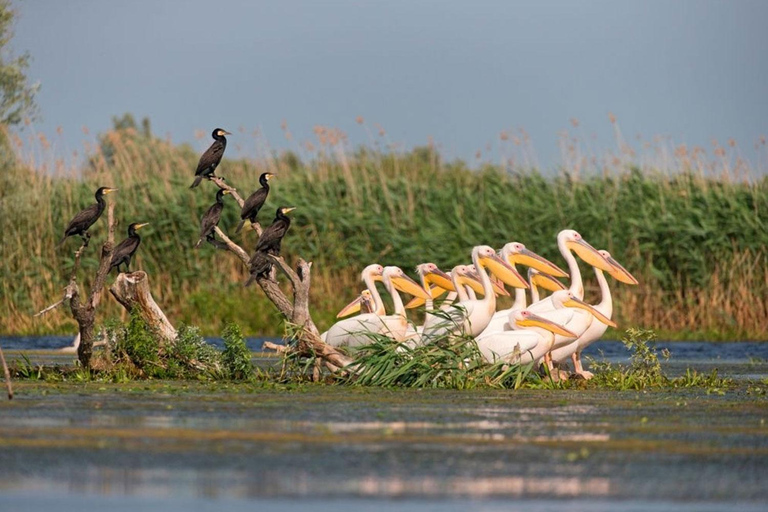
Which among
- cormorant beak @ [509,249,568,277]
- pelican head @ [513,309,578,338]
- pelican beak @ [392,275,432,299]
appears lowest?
pelican head @ [513,309,578,338]

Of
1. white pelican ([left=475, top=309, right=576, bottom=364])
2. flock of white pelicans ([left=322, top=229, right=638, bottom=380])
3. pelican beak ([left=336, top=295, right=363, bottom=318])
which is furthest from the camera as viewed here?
pelican beak ([left=336, top=295, right=363, bottom=318])

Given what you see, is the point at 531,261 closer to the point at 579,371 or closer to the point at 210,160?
the point at 579,371

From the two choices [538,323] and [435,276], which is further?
[435,276]

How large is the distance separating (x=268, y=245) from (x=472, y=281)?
305 cm

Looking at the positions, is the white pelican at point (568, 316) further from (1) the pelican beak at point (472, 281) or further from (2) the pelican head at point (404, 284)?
(2) the pelican head at point (404, 284)

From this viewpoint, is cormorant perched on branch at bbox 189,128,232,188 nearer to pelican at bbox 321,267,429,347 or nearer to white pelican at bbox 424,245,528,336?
pelican at bbox 321,267,429,347

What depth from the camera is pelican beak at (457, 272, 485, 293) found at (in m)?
17.8

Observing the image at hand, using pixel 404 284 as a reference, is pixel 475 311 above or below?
below

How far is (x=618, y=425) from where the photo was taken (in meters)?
11.3

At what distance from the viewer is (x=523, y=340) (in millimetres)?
15227

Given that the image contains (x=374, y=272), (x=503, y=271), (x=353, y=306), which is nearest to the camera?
(x=503, y=271)

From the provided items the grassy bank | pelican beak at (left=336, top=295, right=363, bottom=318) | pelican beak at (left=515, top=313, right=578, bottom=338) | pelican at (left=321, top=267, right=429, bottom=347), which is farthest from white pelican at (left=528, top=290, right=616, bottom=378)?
the grassy bank

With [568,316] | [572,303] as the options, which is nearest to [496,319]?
[572,303]

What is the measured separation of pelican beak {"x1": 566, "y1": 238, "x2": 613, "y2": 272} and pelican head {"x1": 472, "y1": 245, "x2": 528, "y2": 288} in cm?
121
